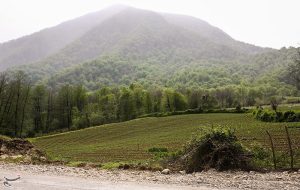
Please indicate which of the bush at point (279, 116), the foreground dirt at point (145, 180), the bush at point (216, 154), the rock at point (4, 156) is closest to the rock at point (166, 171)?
the foreground dirt at point (145, 180)

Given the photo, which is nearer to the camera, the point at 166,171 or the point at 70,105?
the point at 166,171

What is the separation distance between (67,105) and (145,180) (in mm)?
101450

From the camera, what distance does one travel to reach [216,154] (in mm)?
20750

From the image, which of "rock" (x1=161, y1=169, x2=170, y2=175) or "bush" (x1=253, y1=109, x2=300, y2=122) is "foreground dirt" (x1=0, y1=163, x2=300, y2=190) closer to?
"rock" (x1=161, y1=169, x2=170, y2=175)

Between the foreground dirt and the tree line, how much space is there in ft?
235

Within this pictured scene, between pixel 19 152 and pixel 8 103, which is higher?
pixel 8 103

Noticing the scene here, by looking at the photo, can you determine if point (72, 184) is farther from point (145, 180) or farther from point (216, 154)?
point (216, 154)

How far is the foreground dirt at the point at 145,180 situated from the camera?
54.2ft

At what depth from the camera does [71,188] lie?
16938mm

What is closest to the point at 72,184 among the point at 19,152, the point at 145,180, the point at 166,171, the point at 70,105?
the point at 145,180

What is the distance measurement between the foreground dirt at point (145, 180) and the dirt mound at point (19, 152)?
17.0ft

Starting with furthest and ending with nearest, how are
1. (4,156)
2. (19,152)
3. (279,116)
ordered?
(279,116)
(19,152)
(4,156)

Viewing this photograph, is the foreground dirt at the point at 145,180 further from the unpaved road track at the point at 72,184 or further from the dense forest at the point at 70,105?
the dense forest at the point at 70,105

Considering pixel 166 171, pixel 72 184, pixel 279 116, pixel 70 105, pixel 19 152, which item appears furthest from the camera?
pixel 70 105
